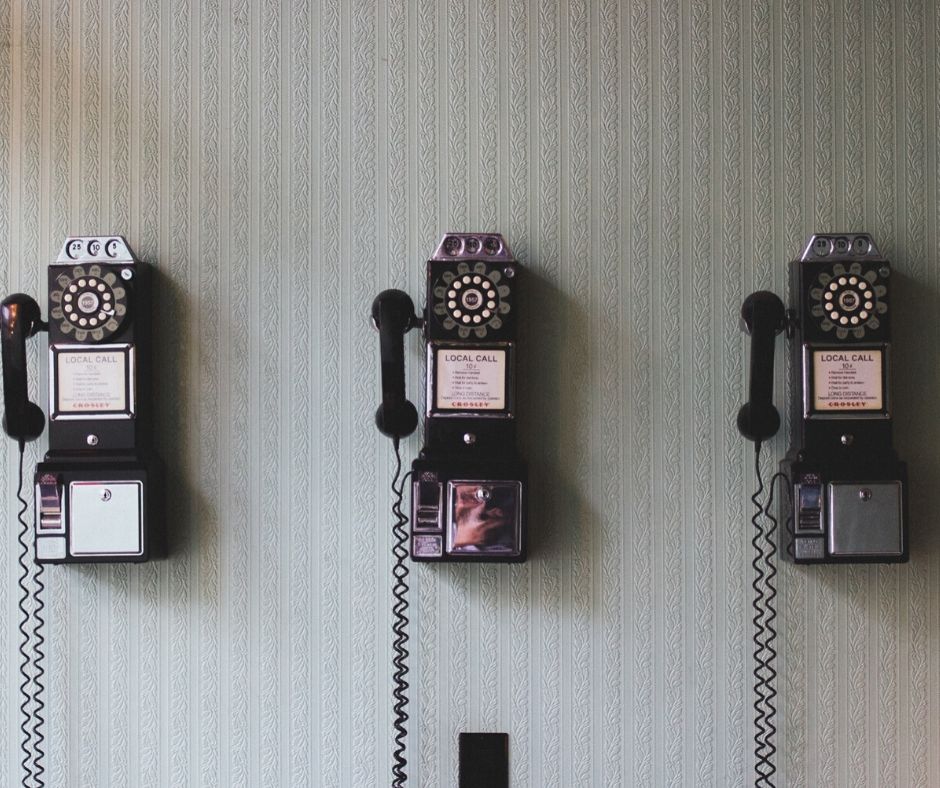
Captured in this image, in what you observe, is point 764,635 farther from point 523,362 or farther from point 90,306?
point 90,306

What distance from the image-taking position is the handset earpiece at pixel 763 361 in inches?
52.3

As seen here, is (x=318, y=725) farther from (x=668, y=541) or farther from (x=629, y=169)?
(x=629, y=169)

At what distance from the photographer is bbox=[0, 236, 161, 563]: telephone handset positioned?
4.45 feet

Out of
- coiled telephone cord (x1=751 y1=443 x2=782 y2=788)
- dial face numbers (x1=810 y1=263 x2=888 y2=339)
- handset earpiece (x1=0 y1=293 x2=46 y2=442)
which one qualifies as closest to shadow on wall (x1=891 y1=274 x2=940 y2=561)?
dial face numbers (x1=810 y1=263 x2=888 y2=339)

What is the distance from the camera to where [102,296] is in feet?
4.50

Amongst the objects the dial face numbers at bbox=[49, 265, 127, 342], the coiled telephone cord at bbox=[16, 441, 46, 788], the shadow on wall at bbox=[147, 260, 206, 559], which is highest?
the dial face numbers at bbox=[49, 265, 127, 342]

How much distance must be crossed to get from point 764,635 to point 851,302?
57cm

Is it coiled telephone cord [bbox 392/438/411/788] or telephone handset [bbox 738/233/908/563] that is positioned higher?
telephone handset [bbox 738/233/908/563]

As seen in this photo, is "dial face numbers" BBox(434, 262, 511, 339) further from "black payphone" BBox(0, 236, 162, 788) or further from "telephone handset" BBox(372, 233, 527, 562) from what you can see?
"black payphone" BBox(0, 236, 162, 788)

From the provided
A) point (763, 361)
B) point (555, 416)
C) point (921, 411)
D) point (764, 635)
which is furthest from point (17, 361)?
point (921, 411)

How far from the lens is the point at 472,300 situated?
1.37m

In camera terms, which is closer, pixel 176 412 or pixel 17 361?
pixel 17 361

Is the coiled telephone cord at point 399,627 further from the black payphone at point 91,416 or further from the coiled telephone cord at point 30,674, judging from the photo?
the coiled telephone cord at point 30,674

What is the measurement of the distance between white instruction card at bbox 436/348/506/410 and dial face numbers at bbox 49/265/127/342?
20.9 inches
